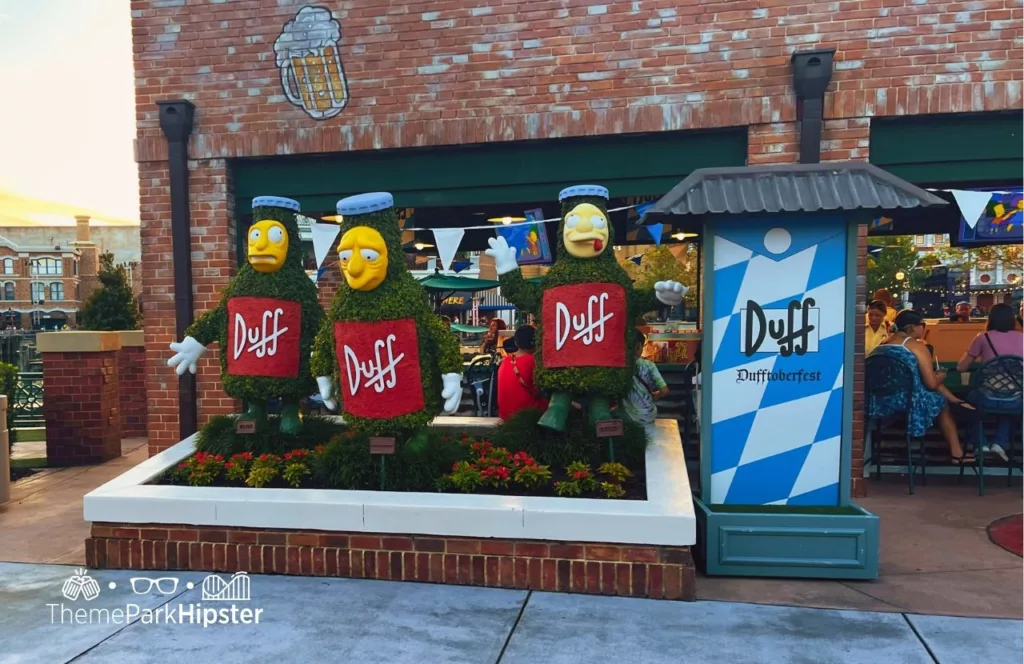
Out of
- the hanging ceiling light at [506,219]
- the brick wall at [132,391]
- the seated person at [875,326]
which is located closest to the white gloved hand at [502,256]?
the hanging ceiling light at [506,219]

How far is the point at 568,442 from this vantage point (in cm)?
462

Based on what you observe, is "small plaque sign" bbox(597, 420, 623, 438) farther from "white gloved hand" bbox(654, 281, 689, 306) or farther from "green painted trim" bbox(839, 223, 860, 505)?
"green painted trim" bbox(839, 223, 860, 505)

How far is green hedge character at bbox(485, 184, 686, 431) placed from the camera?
4.44m

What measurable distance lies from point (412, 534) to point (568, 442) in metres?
1.28

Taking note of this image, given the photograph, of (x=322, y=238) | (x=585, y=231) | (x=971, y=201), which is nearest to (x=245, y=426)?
(x=322, y=238)

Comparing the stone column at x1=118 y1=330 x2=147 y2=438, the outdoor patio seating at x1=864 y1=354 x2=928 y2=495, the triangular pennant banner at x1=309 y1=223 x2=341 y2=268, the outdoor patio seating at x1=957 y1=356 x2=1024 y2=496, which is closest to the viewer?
the outdoor patio seating at x1=957 y1=356 x2=1024 y2=496

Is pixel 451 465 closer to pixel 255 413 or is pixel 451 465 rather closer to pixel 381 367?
pixel 381 367

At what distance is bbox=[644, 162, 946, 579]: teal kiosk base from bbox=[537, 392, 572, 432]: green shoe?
946mm

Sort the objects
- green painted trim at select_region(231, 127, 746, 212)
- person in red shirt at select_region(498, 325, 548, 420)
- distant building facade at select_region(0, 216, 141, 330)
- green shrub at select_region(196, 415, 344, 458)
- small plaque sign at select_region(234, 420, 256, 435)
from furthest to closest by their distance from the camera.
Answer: distant building facade at select_region(0, 216, 141, 330) → green painted trim at select_region(231, 127, 746, 212) → person in red shirt at select_region(498, 325, 548, 420) → green shrub at select_region(196, 415, 344, 458) → small plaque sign at select_region(234, 420, 256, 435)

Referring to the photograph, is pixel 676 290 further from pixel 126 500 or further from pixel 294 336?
pixel 126 500

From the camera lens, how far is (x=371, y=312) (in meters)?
4.27

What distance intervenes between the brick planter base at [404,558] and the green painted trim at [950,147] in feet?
13.3

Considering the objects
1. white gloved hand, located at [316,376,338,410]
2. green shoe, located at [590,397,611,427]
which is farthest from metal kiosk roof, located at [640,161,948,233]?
white gloved hand, located at [316,376,338,410]

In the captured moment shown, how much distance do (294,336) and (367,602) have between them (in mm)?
2064
